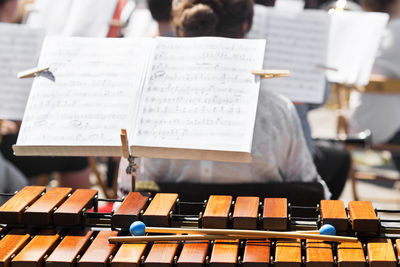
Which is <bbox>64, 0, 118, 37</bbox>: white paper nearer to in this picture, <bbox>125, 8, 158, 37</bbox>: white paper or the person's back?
the person's back

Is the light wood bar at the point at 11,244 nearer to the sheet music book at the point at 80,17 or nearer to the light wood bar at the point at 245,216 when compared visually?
the light wood bar at the point at 245,216

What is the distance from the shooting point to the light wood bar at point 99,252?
64.5 inches

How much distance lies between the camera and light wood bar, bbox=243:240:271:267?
1.61 metres

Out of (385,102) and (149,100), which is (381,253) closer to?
(149,100)

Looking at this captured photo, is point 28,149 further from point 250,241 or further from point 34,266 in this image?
point 250,241

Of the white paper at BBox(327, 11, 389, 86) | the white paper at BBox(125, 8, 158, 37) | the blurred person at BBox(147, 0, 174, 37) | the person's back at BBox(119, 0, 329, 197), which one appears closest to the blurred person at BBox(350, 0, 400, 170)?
the white paper at BBox(327, 11, 389, 86)

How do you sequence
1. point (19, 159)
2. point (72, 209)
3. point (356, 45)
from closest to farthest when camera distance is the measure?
point (72, 209) < point (356, 45) < point (19, 159)

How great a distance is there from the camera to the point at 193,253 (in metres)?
1.66

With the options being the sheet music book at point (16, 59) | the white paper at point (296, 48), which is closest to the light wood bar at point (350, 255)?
the white paper at point (296, 48)

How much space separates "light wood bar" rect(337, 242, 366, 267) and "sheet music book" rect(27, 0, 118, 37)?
2.18 metres

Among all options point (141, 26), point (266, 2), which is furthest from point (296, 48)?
point (141, 26)

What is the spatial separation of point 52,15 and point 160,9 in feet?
2.20

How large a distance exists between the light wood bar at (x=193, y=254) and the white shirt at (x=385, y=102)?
296cm

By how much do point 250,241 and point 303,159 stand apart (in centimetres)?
77
